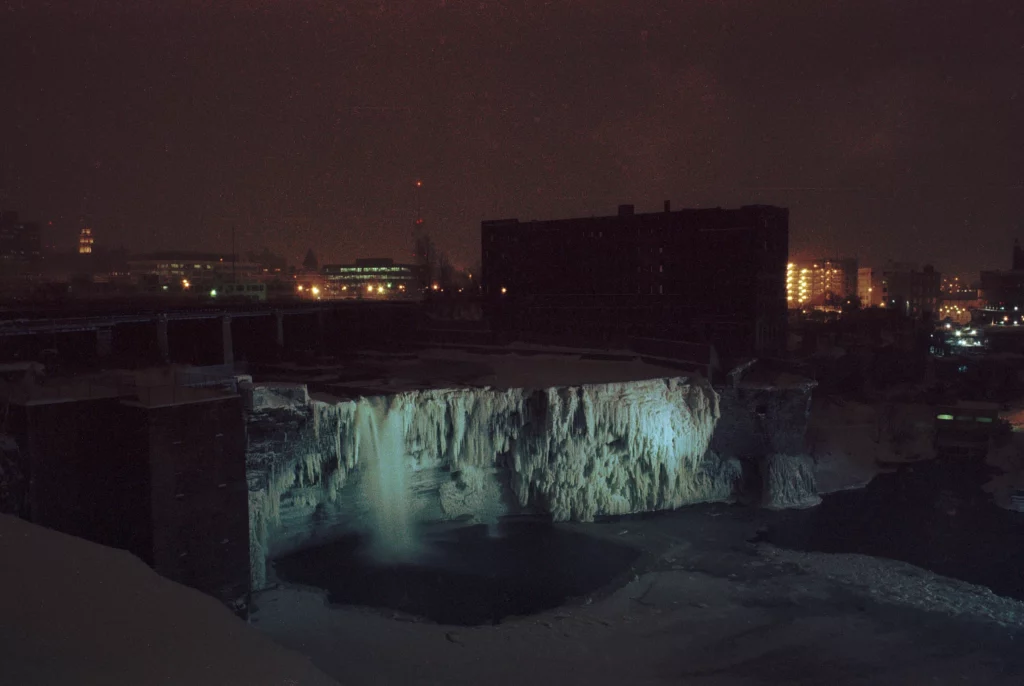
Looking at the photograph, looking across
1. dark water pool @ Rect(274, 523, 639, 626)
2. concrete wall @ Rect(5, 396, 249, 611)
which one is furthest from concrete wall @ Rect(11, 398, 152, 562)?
dark water pool @ Rect(274, 523, 639, 626)

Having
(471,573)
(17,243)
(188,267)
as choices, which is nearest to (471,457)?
(471,573)

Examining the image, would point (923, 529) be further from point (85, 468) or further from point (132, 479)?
point (85, 468)

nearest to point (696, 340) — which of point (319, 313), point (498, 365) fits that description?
point (498, 365)

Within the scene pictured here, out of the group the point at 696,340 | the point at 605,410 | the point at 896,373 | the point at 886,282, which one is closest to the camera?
the point at 605,410

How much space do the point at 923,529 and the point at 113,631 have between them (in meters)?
21.3

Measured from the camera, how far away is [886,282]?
109 m

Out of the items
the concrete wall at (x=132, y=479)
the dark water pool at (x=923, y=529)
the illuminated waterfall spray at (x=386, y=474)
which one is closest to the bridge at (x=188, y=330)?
the concrete wall at (x=132, y=479)

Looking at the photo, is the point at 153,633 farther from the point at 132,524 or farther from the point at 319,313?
the point at 319,313

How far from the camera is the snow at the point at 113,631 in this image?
6293 mm

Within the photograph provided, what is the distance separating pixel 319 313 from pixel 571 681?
19471 millimetres

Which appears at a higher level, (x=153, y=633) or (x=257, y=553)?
(x=153, y=633)

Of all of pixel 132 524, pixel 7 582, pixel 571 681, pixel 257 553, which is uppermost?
pixel 7 582

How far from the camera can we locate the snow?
6.29 metres

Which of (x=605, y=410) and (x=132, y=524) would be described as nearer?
(x=132, y=524)
